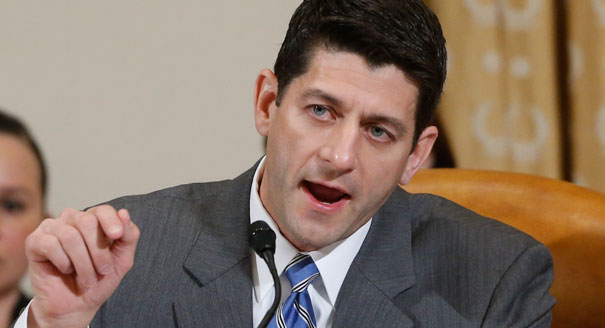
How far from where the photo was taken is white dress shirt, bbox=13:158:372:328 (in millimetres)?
1523

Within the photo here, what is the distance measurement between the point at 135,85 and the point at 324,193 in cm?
117

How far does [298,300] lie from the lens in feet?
4.86

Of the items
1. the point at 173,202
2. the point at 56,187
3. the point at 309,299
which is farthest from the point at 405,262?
the point at 56,187

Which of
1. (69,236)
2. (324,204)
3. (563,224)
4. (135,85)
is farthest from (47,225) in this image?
(135,85)

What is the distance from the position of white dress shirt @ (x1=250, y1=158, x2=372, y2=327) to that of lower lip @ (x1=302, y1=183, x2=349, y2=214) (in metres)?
0.14

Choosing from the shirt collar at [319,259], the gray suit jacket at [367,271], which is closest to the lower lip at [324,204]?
the shirt collar at [319,259]

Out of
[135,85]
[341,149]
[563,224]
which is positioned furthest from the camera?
[135,85]

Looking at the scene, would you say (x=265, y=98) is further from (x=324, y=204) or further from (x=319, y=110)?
(x=324, y=204)

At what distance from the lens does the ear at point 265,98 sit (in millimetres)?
1575

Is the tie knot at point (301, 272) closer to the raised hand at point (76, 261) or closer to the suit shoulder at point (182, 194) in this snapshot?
the suit shoulder at point (182, 194)

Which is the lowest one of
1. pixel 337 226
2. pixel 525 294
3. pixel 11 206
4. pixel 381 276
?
pixel 525 294

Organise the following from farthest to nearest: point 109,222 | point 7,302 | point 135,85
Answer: point 135,85, point 7,302, point 109,222

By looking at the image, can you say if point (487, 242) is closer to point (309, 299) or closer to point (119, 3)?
point (309, 299)

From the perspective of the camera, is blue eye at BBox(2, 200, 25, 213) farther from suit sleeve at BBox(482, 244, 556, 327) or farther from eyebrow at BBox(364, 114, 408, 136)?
suit sleeve at BBox(482, 244, 556, 327)
